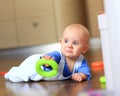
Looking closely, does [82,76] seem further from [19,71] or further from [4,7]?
[4,7]

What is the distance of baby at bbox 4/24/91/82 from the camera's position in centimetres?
115

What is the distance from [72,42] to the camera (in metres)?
1.15

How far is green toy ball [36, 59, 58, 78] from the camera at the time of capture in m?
1.12

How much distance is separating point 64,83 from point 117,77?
1.52ft

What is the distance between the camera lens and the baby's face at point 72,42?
1.15 metres

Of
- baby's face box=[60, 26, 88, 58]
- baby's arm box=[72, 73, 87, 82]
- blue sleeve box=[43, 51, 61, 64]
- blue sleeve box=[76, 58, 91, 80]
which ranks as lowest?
baby's arm box=[72, 73, 87, 82]

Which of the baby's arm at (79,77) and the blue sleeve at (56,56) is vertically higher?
the blue sleeve at (56,56)

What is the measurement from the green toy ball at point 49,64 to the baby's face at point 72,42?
2.7 inches

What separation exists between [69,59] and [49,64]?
10 centimetres

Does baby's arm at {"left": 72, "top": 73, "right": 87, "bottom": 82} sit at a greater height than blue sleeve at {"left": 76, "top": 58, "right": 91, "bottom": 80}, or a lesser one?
lesser

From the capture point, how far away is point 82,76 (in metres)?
1.14

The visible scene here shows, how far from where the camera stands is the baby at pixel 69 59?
1148mm

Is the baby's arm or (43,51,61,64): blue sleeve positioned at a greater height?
(43,51,61,64): blue sleeve

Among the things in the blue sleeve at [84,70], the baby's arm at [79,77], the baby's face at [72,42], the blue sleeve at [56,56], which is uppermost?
the baby's face at [72,42]
